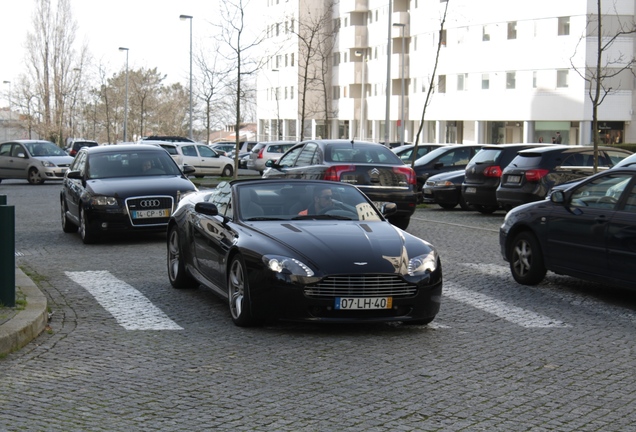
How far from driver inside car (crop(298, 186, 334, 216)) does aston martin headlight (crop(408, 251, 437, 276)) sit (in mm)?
1385

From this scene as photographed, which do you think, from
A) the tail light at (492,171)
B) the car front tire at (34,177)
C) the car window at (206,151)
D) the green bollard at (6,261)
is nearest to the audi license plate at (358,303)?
the green bollard at (6,261)

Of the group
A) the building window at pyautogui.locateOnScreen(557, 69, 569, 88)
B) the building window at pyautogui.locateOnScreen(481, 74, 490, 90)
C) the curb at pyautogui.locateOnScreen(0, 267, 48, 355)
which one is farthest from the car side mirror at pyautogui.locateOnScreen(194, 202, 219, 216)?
the building window at pyautogui.locateOnScreen(481, 74, 490, 90)

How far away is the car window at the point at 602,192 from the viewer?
10906mm

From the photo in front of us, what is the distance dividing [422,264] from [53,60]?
75.9m

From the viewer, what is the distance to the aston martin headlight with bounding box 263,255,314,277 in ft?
28.5

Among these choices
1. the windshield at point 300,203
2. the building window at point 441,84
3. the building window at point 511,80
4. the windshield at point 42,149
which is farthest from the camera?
the building window at point 441,84

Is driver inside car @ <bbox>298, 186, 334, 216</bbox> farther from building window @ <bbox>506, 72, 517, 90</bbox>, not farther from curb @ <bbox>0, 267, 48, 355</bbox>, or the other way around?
building window @ <bbox>506, 72, 517, 90</bbox>

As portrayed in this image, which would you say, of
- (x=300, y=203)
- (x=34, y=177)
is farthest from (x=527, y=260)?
(x=34, y=177)

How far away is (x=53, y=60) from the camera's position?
81.0m

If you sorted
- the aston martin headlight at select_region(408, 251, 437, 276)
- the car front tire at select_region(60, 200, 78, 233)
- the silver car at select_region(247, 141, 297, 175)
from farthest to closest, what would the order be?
the silver car at select_region(247, 141, 297, 175) → the car front tire at select_region(60, 200, 78, 233) → the aston martin headlight at select_region(408, 251, 437, 276)

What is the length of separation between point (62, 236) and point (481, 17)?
2160 inches

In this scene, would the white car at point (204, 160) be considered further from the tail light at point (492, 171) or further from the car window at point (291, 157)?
the car window at point (291, 157)

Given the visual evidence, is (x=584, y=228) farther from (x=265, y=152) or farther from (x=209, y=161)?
(x=265, y=152)

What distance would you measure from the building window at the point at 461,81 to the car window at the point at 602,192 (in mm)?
61284
